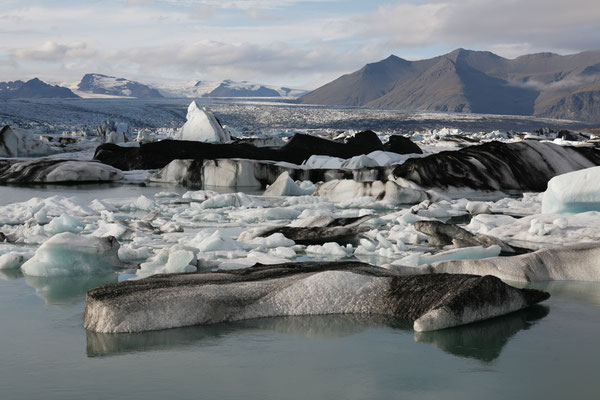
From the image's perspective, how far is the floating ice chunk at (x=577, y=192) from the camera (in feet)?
31.3

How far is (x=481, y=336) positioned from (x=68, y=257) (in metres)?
3.80

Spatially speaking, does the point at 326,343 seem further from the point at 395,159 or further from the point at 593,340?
the point at 395,159

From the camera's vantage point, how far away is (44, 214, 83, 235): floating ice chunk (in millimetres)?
9055

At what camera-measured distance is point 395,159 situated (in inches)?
835

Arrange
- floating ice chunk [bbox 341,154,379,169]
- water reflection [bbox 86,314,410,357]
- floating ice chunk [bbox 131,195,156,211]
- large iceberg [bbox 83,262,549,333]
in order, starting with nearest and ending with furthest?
water reflection [bbox 86,314,410,357] < large iceberg [bbox 83,262,549,333] < floating ice chunk [bbox 131,195,156,211] < floating ice chunk [bbox 341,154,379,169]

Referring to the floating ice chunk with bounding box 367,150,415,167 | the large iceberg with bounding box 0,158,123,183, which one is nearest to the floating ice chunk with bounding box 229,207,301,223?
the floating ice chunk with bounding box 367,150,415,167

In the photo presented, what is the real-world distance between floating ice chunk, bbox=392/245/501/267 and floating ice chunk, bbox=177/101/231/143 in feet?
74.4

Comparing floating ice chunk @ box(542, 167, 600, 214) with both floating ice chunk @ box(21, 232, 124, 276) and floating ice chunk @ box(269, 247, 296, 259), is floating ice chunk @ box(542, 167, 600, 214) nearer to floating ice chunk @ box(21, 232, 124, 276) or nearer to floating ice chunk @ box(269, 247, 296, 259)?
floating ice chunk @ box(269, 247, 296, 259)

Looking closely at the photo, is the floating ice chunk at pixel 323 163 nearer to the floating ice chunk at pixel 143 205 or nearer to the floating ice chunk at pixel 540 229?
the floating ice chunk at pixel 143 205

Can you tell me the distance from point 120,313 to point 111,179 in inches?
689

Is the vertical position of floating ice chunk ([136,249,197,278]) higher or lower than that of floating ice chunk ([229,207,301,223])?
higher

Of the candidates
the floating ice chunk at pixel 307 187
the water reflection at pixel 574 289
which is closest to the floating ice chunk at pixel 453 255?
the water reflection at pixel 574 289

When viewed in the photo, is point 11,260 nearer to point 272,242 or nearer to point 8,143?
point 272,242

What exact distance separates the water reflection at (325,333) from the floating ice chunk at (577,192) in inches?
219
